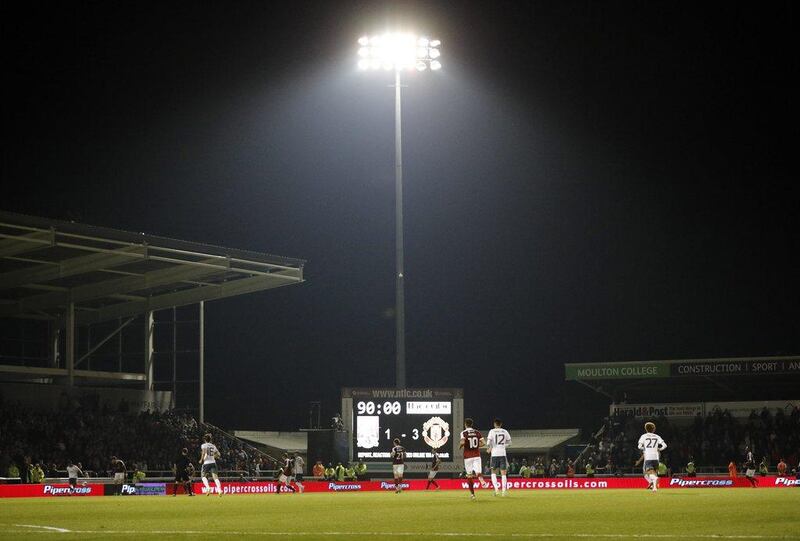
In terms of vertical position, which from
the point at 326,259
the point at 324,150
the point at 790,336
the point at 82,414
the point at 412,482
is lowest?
the point at 412,482

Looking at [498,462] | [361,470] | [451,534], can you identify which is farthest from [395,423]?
[451,534]

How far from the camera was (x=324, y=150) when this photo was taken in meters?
62.8

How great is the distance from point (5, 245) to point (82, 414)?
1102cm

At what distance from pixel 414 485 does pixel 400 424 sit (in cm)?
283

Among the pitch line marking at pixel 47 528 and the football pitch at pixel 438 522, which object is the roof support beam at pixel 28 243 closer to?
the football pitch at pixel 438 522

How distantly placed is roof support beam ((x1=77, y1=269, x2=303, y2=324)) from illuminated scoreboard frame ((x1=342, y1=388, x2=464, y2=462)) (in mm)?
9249

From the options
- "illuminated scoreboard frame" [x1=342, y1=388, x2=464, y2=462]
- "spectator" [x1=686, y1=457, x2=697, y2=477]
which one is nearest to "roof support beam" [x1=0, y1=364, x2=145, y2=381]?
"illuminated scoreboard frame" [x1=342, y1=388, x2=464, y2=462]

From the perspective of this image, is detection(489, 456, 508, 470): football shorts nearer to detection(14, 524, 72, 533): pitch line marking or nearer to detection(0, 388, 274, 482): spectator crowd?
detection(14, 524, 72, 533): pitch line marking

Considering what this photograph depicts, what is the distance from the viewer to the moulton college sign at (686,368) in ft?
183

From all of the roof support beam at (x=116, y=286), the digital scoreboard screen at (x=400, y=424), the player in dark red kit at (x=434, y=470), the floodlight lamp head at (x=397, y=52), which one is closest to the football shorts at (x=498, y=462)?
the player in dark red kit at (x=434, y=470)

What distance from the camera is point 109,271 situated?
49656 mm

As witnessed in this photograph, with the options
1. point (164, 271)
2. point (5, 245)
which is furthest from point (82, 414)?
point (5, 245)

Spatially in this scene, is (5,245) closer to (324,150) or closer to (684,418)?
(324,150)

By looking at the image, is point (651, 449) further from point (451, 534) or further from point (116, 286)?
point (116, 286)
